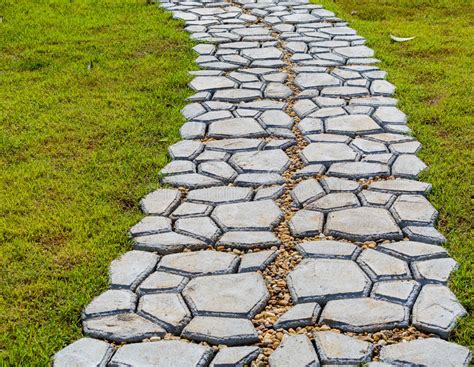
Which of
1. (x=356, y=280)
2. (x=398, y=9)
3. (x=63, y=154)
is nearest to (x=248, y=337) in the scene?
(x=356, y=280)

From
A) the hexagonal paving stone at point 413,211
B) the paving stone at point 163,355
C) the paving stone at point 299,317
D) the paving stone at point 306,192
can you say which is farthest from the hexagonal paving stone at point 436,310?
the paving stone at point 306,192

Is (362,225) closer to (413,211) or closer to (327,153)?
(413,211)

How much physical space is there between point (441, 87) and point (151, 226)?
10.9ft

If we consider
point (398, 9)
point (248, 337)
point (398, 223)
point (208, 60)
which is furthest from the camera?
point (398, 9)

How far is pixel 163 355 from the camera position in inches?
117

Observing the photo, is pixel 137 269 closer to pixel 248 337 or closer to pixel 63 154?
pixel 248 337

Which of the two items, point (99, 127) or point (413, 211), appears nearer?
point (413, 211)

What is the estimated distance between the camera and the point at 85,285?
3445 mm

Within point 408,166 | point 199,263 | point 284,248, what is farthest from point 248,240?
point 408,166

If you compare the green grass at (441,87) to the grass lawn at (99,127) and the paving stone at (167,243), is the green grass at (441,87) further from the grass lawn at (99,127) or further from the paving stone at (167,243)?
the paving stone at (167,243)

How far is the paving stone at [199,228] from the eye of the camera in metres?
3.87

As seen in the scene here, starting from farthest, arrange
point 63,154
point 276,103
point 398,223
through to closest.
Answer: point 276,103 < point 63,154 < point 398,223

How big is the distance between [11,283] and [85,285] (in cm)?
37

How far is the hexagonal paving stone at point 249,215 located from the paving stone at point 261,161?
0.47 meters
